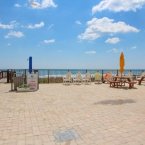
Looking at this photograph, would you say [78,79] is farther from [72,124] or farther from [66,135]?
[66,135]

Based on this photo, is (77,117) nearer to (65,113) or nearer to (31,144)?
(65,113)

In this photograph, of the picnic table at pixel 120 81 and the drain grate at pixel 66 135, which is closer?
the drain grate at pixel 66 135

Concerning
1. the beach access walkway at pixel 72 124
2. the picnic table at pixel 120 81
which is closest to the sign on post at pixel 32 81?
the picnic table at pixel 120 81

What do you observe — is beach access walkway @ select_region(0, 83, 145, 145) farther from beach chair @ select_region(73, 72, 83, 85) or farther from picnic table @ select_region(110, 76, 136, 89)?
beach chair @ select_region(73, 72, 83, 85)

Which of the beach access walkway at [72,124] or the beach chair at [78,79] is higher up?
the beach chair at [78,79]

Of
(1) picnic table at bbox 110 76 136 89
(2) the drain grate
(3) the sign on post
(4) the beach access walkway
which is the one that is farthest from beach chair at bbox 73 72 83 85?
(2) the drain grate

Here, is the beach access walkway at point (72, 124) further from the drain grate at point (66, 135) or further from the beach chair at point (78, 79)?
the beach chair at point (78, 79)

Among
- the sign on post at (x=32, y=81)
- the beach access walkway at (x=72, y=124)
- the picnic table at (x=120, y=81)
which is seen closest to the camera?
the beach access walkway at (x=72, y=124)

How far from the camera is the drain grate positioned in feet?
17.0

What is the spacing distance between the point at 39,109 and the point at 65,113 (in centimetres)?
114

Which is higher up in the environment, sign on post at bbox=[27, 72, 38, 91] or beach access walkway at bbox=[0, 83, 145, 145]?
sign on post at bbox=[27, 72, 38, 91]

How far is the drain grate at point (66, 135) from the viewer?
17.0 feet

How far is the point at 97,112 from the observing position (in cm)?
804

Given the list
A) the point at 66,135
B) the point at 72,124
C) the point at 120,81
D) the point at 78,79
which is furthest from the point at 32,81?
the point at 66,135
